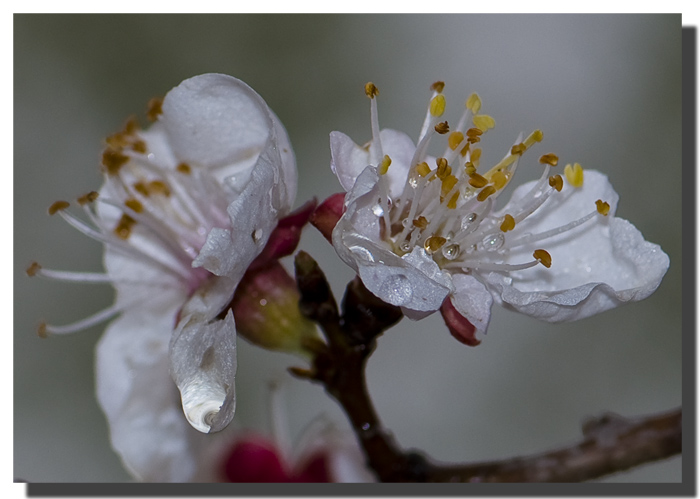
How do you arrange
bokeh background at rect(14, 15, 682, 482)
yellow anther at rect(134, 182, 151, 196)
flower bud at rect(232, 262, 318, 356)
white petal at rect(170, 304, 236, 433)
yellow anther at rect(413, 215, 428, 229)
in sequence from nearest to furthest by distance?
1. white petal at rect(170, 304, 236, 433)
2. yellow anther at rect(413, 215, 428, 229)
3. flower bud at rect(232, 262, 318, 356)
4. yellow anther at rect(134, 182, 151, 196)
5. bokeh background at rect(14, 15, 682, 482)

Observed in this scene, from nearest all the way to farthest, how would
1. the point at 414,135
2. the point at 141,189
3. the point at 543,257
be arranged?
1. the point at 543,257
2. the point at 141,189
3. the point at 414,135

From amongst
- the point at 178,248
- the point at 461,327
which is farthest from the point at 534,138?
the point at 178,248

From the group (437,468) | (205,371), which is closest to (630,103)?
(437,468)

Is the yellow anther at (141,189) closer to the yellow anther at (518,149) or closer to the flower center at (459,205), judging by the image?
the flower center at (459,205)

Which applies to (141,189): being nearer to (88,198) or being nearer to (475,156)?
(88,198)

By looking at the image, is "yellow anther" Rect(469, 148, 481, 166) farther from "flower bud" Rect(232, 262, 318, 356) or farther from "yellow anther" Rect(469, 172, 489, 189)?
"flower bud" Rect(232, 262, 318, 356)

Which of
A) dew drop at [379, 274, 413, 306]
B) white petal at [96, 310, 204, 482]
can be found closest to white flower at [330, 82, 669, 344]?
dew drop at [379, 274, 413, 306]

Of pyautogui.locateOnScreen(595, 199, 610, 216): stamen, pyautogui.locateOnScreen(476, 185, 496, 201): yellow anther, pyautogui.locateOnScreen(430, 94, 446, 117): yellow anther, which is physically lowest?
pyautogui.locateOnScreen(595, 199, 610, 216): stamen
